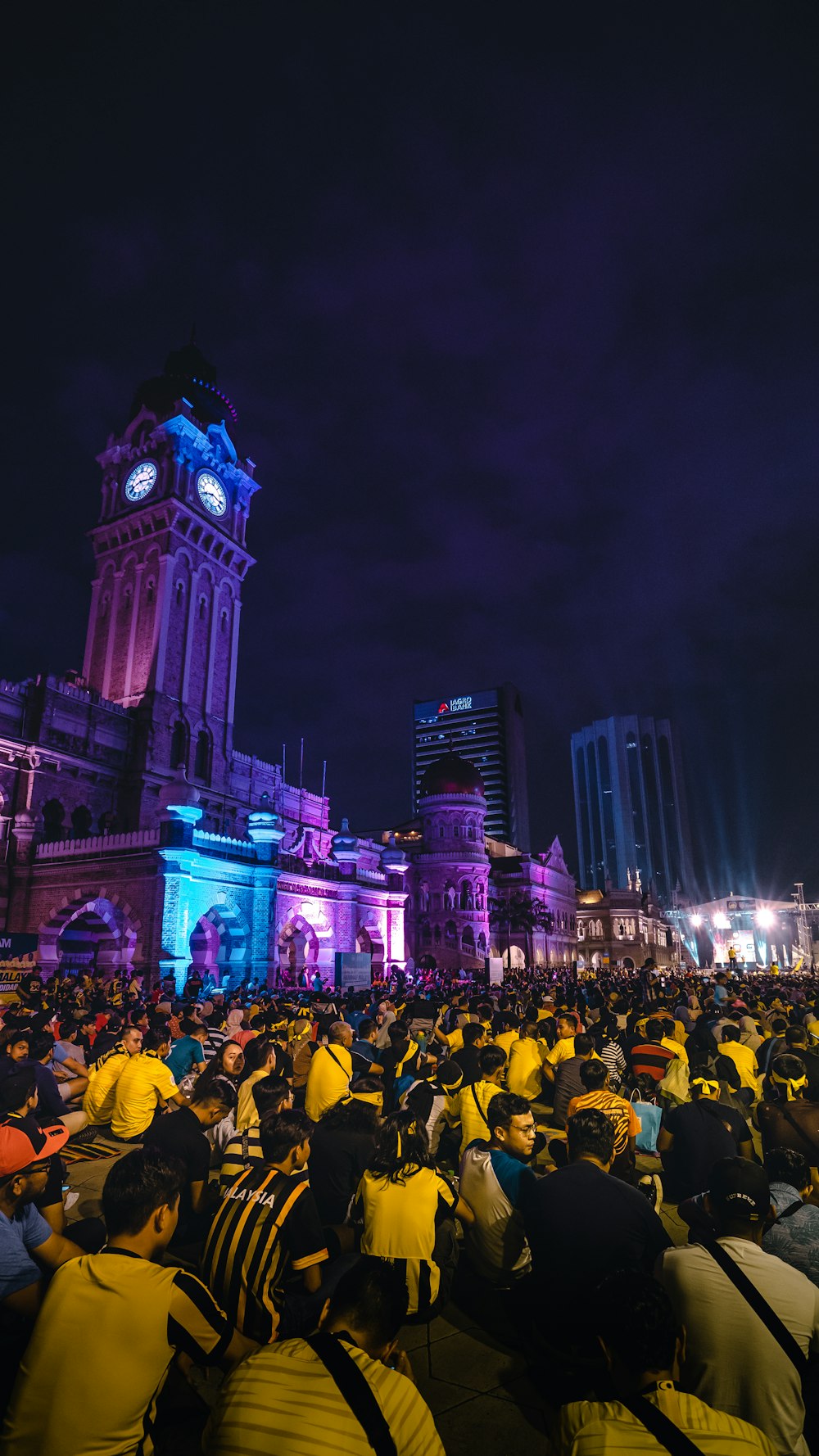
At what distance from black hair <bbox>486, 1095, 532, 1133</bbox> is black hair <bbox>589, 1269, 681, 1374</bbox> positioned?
3071mm

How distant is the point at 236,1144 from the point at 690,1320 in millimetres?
3709

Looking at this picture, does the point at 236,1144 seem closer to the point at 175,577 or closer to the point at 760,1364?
the point at 760,1364

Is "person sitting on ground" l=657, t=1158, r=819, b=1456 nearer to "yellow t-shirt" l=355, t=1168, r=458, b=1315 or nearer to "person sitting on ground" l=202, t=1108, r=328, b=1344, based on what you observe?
"yellow t-shirt" l=355, t=1168, r=458, b=1315

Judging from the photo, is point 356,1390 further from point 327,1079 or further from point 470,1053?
point 470,1053

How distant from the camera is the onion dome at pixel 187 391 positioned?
174ft

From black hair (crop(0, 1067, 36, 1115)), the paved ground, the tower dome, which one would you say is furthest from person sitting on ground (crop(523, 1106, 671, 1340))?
the tower dome

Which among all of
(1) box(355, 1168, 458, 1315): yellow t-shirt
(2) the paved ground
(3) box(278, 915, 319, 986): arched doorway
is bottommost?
(2) the paved ground

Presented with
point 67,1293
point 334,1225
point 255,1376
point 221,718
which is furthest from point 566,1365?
point 221,718

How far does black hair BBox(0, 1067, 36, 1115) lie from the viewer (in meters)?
6.40

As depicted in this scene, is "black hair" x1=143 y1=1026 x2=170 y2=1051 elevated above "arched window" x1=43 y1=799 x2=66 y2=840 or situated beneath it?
situated beneath

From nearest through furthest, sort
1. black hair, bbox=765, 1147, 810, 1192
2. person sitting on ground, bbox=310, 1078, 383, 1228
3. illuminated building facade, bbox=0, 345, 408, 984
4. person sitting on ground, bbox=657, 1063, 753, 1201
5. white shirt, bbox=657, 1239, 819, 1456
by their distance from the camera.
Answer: white shirt, bbox=657, 1239, 819, 1456 < black hair, bbox=765, 1147, 810, 1192 < person sitting on ground, bbox=310, 1078, 383, 1228 < person sitting on ground, bbox=657, 1063, 753, 1201 < illuminated building facade, bbox=0, 345, 408, 984

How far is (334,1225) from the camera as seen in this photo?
5930 millimetres

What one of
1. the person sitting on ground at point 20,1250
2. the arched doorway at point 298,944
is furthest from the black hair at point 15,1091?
the arched doorway at point 298,944

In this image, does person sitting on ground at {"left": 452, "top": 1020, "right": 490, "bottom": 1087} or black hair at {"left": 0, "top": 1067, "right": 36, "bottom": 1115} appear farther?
person sitting on ground at {"left": 452, "top": 1020, "right": 490, "bottom": 1087}
